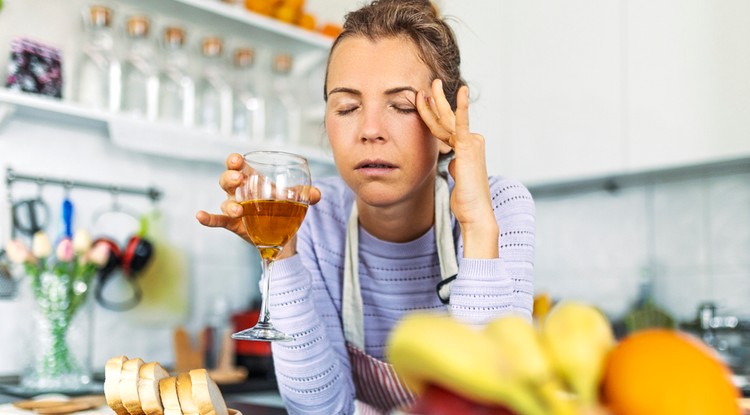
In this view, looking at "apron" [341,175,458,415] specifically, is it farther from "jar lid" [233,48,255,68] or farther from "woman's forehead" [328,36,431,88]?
"jar lid" [233,48,255,68]

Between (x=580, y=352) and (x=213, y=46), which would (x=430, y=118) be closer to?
(x=580, y=352)

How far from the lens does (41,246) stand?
200 cm

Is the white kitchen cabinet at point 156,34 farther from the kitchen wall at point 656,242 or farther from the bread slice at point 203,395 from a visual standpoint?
the bread slice at point 203,395

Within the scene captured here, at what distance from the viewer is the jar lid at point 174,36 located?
7.93 ft

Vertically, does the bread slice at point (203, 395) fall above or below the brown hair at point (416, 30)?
below

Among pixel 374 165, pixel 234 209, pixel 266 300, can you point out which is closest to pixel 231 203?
pixel 234 209

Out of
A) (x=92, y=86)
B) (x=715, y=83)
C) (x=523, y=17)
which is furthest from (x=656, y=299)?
(x=92, y=86)

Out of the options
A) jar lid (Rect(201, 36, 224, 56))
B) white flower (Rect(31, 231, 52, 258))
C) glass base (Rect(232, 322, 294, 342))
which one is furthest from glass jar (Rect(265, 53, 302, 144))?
glass base (Rect(232, 322, 294, 342))

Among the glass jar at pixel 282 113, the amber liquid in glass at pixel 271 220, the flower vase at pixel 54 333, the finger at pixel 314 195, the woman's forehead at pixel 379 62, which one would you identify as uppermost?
the glass jar at pixel 282 113

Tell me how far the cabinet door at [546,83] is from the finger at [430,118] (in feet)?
4.48

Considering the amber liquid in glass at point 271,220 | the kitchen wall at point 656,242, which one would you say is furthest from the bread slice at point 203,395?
the kitchen wall at point 656,242

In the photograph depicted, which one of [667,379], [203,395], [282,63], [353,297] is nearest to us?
[667,379]

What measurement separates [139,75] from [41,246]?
2.22 feet

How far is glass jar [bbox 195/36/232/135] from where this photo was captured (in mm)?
2559
